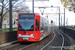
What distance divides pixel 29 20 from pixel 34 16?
28.1 inches

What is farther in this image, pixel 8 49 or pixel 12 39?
pixel 12 39

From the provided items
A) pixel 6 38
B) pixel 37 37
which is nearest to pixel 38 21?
pixel 37 37

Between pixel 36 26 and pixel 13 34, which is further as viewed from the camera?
pixel 13 34

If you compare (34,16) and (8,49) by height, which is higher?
(34,16)

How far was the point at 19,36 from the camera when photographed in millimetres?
14742

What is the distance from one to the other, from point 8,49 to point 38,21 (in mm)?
5131

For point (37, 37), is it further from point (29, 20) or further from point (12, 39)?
point (12, 39)

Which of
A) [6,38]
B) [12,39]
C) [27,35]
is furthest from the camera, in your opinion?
[12,39]

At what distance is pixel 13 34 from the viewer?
17859mm

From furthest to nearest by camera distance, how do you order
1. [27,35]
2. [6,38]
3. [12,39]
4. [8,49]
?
[12,39] < [6,38] < [27,35] < [8,49]

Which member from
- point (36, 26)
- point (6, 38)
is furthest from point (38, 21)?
point (6, 38)

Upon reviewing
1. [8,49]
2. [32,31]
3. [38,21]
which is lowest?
[8,49]

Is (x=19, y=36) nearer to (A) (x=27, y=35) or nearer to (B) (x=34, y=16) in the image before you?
(A) (x=27, y=35)

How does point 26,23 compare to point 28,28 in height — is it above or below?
above
